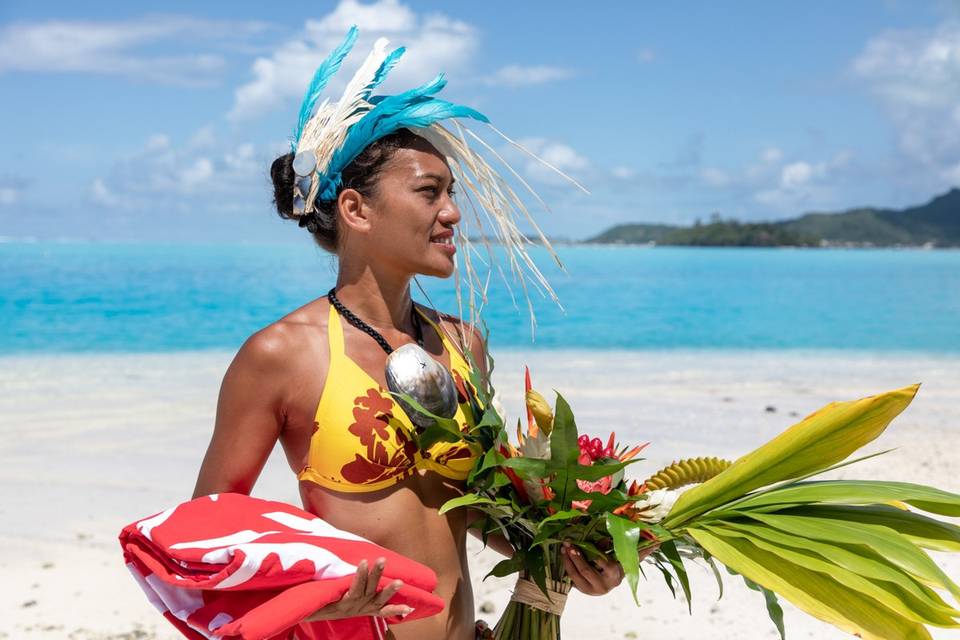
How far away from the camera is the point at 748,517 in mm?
1784

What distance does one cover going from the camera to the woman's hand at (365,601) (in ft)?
5.28

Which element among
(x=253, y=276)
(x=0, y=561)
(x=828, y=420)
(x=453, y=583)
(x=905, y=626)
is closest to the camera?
(x=905, y=626)

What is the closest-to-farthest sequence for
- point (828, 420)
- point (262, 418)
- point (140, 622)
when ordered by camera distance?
point (828, 420)
point (262, 418)
point (140, 622)

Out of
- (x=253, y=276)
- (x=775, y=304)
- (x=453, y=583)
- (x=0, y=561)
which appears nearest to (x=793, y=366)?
(x=0, y=561)

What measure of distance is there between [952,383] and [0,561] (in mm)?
12710

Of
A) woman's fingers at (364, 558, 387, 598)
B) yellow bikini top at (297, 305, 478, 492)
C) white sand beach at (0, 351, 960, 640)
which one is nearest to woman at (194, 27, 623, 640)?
yellow bikini top at (297, 305, 478, 492)

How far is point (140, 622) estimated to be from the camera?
465cm

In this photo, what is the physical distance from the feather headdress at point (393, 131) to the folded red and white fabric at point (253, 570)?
0.69 meters

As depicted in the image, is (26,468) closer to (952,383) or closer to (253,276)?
(952,383)

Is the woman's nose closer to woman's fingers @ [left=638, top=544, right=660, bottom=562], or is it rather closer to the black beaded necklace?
the black beaded necklace

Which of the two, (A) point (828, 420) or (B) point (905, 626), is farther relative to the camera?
(A) point (828, 420)

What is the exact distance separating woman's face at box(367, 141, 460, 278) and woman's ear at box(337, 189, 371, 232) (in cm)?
2

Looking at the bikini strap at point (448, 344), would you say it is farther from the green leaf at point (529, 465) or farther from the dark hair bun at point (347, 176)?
the green leaf at point (529, 465)

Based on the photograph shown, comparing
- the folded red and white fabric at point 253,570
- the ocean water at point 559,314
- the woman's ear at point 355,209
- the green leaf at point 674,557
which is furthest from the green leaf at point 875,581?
the ocean water at point 559,314
